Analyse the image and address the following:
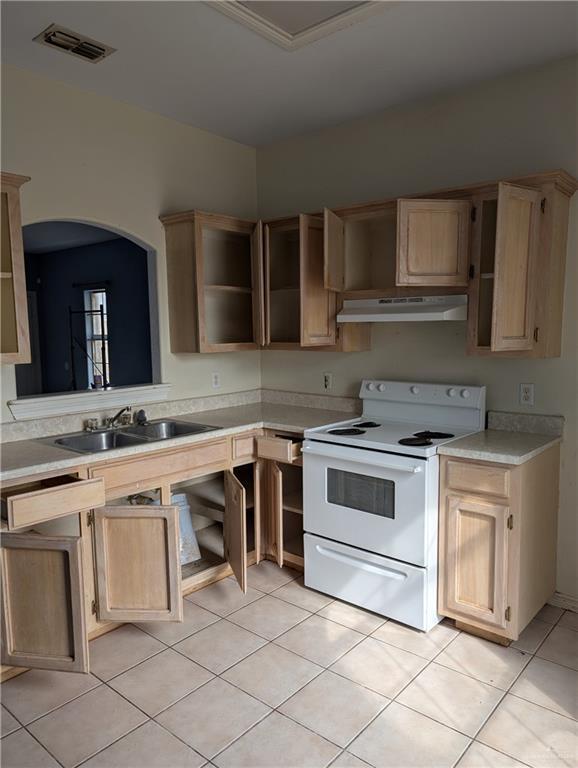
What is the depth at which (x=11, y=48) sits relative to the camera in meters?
2.50

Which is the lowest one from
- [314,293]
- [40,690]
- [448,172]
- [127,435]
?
[40,690]

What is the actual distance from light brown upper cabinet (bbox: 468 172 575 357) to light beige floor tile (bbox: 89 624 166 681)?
2.06 m

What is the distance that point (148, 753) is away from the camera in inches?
A: 75.4

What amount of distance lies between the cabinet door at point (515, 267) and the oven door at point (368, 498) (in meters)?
0.68

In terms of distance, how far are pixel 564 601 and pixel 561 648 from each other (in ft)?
1.28

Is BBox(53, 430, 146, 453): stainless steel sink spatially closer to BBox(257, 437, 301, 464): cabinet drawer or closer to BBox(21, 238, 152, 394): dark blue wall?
BBox(257, 437, 301, 464): cabinet drawer

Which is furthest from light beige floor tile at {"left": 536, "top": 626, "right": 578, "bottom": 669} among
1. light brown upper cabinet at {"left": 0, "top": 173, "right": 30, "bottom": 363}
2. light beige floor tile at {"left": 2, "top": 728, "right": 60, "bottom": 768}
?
light brown upper cabinet at {"left": 0, "top": 173, "right": 30, "bottom": 363}

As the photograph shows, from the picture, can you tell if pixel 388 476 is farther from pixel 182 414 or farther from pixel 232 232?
pixel 232 232

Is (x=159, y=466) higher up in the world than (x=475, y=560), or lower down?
higher up

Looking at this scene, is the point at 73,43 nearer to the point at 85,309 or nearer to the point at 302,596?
the point at 302,596

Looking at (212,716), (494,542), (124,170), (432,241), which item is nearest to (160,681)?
(212,716)

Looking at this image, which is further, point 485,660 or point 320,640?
point 320,640

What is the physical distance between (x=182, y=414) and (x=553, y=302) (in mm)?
2171

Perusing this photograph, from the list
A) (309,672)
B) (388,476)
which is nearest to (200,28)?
(388,476)
